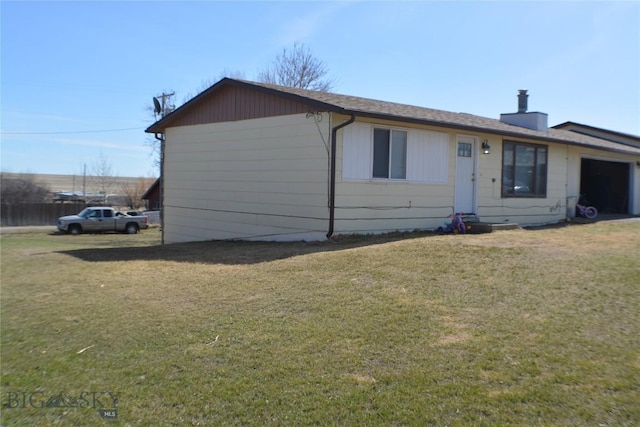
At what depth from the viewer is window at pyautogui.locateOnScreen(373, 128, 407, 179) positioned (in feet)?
38.5

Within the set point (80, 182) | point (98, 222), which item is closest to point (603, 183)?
point (98, 222)

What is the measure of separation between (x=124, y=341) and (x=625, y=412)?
4.45 m

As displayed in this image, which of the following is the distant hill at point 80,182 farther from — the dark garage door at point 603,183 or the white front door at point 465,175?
the white front door at point 465,175

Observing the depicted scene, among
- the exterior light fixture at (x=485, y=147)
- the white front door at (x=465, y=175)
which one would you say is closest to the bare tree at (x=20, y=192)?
the white front door at (x=465, y=175)

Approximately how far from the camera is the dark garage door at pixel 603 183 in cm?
2117

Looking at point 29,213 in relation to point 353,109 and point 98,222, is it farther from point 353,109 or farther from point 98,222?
point 353,109

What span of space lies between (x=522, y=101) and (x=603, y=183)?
19.4 feet

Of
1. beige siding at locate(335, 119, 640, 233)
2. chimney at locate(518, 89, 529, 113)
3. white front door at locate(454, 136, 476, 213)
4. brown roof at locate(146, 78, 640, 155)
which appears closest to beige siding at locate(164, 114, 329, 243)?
brown roof at locate(146, 78, 640, 155)

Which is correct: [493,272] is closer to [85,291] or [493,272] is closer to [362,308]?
[362,308]

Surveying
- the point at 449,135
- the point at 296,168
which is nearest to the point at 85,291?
the point at 296,168

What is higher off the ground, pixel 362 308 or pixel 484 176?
pixel 484 176

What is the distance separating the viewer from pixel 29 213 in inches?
1582

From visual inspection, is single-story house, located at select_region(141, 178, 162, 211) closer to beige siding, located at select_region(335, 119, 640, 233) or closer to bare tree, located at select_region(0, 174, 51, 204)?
bare tree, located at select_region(0, 174, 51, 204)

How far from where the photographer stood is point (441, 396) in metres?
3.76
